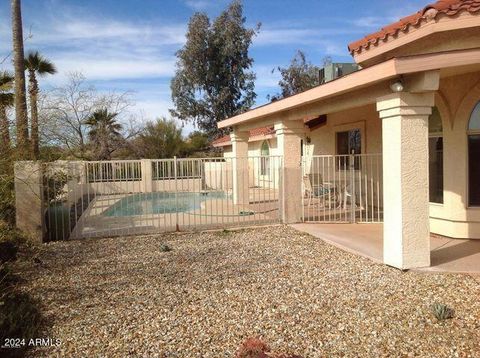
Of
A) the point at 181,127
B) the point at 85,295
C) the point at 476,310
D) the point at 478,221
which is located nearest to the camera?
the point at 476,310

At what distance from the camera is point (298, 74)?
40.2 m

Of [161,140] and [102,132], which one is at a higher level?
[102,132]

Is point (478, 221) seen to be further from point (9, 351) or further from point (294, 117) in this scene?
point (9, 351)

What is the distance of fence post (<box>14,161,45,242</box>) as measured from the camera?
10.0 m

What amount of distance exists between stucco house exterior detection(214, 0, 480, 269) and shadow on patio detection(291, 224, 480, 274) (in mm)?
464

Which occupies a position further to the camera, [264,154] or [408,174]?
[264,154]

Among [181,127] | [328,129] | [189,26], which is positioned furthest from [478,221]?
[181,127]

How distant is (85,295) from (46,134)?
7.48m

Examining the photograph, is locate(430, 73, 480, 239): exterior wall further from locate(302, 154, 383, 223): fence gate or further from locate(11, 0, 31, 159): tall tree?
locate(11, 0, 31, 159): tall tree

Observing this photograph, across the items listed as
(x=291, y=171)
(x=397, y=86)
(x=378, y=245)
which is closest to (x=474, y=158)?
(x=378, y=245)

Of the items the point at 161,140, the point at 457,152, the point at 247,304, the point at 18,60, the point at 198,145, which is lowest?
the point at 247,304

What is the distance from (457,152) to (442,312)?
5.20m

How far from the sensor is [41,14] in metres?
17.1

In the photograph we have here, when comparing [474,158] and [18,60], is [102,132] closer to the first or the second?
[18,60]
